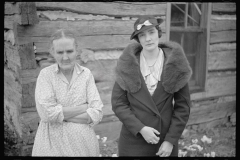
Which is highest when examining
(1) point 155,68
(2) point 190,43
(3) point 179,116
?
(2) point 190,43

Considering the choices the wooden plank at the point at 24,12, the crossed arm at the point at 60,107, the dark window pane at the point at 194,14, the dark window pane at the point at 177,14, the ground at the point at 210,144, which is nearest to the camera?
the crossed arm at the point at 60,107

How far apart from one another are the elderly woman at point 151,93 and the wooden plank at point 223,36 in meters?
2.95

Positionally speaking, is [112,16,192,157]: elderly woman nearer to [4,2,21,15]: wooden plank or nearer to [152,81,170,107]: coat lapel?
[152,81,170,107]: coat lapel

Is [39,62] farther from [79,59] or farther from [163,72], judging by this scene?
[163,72]

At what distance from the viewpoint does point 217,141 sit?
4.84 meters

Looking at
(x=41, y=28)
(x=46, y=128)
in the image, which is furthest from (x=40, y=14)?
(x=46, y=128)

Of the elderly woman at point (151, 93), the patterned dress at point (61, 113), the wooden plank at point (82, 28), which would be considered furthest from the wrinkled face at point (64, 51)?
the wooden plank at point (82, 28)

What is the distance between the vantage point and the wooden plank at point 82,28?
11.0ft

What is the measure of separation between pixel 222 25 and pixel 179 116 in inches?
133

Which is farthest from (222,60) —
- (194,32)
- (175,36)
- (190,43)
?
(175,36)

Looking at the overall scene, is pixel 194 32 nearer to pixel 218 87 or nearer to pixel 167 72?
pixel 218 87

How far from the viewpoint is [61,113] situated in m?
2.04

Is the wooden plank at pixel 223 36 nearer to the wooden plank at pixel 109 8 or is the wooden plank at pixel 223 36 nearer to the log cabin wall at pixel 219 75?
the log cabin wall at pixel 219 75

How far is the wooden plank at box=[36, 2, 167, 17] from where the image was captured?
3482mm
